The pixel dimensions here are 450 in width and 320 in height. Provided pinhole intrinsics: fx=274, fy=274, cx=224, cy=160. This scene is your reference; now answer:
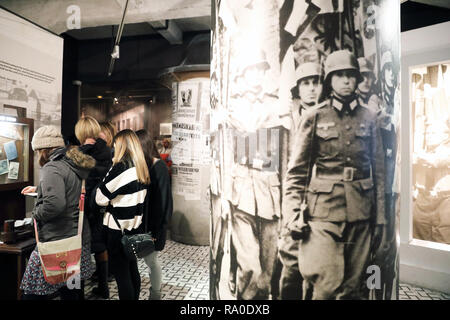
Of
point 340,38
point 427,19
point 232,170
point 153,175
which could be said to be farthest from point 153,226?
point 427,19

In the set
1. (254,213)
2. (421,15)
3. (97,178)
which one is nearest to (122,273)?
(97,178)

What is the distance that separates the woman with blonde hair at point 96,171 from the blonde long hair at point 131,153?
514 millimetres

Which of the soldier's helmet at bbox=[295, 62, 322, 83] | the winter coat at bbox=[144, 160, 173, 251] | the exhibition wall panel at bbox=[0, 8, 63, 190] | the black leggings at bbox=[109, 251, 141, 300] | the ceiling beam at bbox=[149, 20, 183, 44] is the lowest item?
the black leggings at bbox=[109, 251, 141, 300]

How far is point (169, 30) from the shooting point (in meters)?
5.71

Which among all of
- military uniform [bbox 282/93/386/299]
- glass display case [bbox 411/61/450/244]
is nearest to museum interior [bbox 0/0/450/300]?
glass display case [bbox 411/61/450/244]

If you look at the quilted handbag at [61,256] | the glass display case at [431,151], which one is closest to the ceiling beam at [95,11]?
the quilted handbag at [61,256]

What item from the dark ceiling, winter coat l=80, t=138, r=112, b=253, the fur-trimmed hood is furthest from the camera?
the dark ceiling

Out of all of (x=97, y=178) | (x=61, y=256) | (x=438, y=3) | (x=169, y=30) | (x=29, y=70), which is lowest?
(x=61, y=256)

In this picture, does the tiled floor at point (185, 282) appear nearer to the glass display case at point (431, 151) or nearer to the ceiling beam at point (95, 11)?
the glass display case at point (431, 151)

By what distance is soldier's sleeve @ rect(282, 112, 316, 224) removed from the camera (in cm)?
85

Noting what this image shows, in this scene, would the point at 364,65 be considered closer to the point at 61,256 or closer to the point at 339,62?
the point at 339,62

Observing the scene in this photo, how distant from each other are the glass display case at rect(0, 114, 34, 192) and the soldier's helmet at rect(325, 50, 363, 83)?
3.78 m

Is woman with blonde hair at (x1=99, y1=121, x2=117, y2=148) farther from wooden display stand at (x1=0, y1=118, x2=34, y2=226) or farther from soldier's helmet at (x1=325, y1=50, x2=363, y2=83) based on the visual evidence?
soldier's helmet at (x1=325, y1=50, x2=363, y2=83)

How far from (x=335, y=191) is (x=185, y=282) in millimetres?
3168
